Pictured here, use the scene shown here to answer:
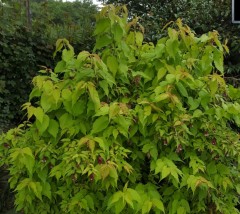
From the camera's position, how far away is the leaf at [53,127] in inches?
91.4

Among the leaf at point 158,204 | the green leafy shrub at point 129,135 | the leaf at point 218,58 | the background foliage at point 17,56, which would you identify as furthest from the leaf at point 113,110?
the background foliage at point 17,56

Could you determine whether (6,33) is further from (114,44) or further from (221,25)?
(114,44)

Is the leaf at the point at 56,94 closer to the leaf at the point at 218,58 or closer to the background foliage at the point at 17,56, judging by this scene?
the leaf at the point at 218,58

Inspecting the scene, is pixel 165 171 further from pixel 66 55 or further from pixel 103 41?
pixel 66 55

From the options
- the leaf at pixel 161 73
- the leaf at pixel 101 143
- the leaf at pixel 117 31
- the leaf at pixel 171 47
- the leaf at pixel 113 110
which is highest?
the leaf at pixel 117 31

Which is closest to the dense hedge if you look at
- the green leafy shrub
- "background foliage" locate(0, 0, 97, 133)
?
"background foliage" locate(0, 0, 97, 133)

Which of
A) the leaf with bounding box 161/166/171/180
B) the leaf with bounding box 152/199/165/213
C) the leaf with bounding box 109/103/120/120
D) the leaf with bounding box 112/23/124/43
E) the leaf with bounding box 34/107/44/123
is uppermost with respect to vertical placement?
the leaf with bounding box 112/23/124/43

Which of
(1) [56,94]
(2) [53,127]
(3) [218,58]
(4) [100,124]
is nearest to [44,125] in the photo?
(2) [53,127]

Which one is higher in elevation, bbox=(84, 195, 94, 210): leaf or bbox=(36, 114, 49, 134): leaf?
bbox=(36, 114, 49, 134): leaf

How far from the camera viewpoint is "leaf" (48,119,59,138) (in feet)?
7.61

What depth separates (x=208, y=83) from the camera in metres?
2.34

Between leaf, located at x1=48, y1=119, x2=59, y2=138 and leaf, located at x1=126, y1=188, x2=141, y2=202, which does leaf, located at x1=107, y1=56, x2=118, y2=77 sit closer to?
leaf, located at x1=48, y1=119, x2=59, y2=138

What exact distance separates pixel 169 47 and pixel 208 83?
30 cm

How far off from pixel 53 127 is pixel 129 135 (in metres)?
0.43
